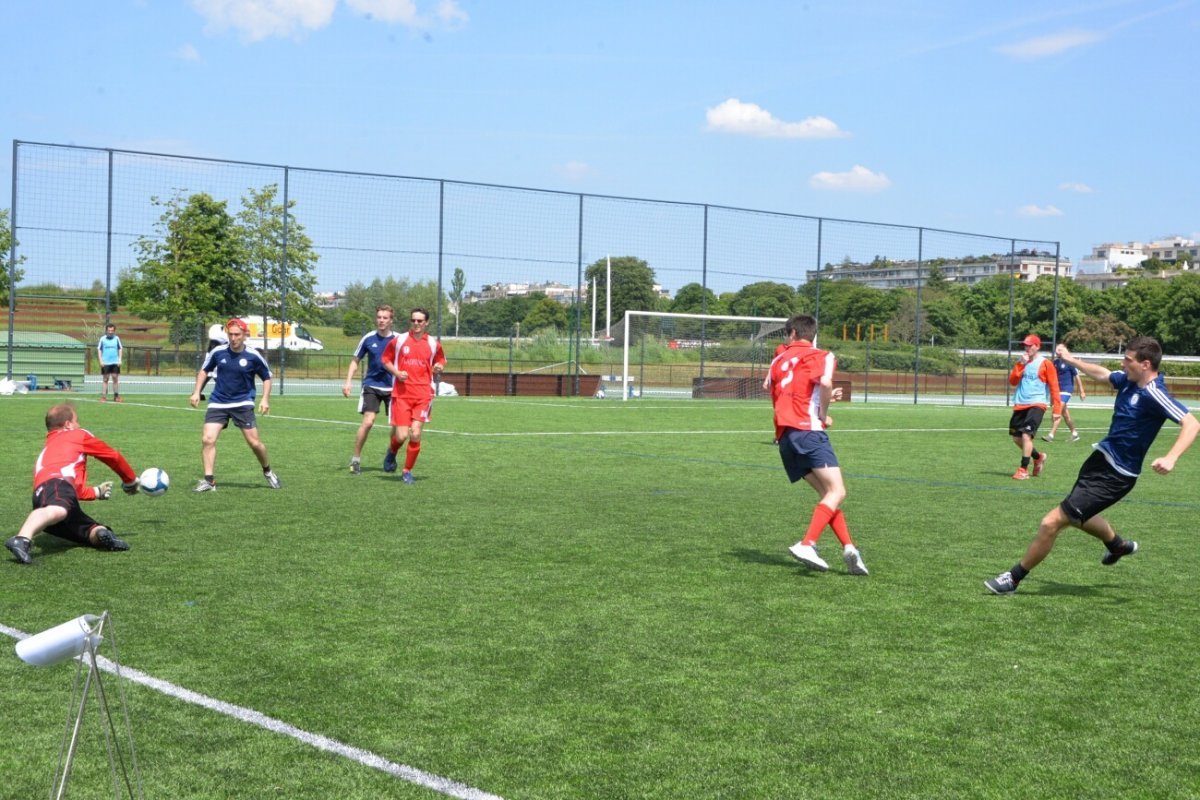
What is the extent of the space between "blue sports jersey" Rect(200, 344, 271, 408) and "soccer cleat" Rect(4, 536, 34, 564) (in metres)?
4.80

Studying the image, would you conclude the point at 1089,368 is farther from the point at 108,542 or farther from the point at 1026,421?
the point at 1026,421

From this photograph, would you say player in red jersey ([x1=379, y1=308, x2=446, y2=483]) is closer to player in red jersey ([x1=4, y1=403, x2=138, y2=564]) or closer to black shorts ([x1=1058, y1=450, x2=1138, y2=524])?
player in red jersey ([x1=4, y1=403, x2=138, y2=564])

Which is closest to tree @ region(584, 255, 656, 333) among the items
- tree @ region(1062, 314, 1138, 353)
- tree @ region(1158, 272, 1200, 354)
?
tree @ region(1062, 314, 1138, 353)

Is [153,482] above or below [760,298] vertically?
below

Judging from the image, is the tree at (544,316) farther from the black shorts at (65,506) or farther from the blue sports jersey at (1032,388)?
the black shorts at (65,506)

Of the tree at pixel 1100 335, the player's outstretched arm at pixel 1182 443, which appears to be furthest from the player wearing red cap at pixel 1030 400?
the tree at pixel 1100 335

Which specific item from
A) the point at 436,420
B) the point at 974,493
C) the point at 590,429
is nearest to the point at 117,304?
the point at 436,420

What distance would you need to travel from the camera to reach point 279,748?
4.60 metres

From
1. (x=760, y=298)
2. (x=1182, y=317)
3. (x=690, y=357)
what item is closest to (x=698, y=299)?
(x=690, y=357)

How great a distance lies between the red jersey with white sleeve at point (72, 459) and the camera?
858 cm

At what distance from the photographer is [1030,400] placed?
16984mm

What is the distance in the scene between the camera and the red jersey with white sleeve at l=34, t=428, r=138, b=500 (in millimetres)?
8578

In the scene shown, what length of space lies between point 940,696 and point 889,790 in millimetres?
1280

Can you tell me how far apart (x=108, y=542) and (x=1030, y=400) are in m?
12.5
